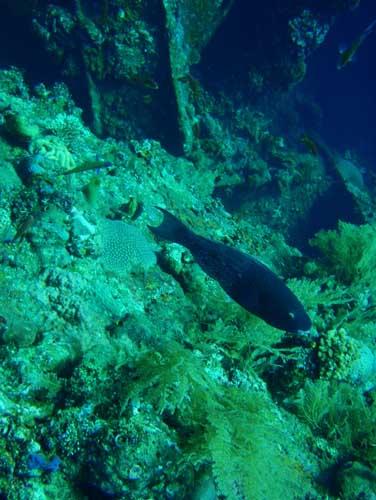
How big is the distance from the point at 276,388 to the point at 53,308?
2.63 metres

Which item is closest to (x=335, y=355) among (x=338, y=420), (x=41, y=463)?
(x=338, y=420)

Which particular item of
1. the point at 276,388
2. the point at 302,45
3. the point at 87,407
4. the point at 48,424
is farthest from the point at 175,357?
the point at 302,45

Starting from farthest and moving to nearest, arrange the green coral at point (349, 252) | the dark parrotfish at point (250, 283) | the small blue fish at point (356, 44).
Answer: the green coral at point (349, 252)
the small blue fish at point (356, 44)
the dark parrotfish at point (250, 283)

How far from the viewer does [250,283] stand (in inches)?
133

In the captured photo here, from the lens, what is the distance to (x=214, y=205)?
7.95 m

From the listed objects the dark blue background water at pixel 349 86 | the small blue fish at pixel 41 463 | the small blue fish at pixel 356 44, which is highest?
the dark blue background water at pixel 349 86

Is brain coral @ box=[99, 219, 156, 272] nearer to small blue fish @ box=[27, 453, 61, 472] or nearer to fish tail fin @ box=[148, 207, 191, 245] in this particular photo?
fish tail fin @ box=[148, 207, 191, 245]

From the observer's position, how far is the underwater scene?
2.26 m

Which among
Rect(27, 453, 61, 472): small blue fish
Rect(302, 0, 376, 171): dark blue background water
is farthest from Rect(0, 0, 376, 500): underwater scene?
Rect(302, 0, 376, 171): dark blue background water

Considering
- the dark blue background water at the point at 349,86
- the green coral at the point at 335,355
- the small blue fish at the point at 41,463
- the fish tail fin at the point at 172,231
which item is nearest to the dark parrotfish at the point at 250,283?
the fish tail fin at the point at 172,231

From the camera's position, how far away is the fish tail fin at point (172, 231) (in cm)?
420

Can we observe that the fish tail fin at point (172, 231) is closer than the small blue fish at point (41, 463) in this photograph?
No

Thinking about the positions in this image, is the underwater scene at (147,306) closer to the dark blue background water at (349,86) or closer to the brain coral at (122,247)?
the brain coral at (122,247)

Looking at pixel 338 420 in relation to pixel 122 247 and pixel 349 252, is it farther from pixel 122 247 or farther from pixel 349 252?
pixel 122 247
